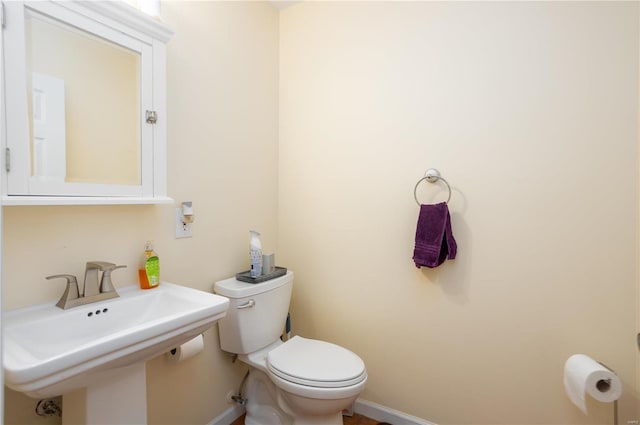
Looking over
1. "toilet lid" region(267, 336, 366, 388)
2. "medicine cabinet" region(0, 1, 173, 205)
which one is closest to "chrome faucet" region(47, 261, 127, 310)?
"medicine cabinet" region(0, 1, 173, 205)

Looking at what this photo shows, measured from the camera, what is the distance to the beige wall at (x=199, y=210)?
1141mm

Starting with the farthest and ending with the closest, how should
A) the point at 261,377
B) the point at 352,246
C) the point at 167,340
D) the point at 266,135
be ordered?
the point at 266,135, the point at 352,246, the point at 261,377, the point at 167,340

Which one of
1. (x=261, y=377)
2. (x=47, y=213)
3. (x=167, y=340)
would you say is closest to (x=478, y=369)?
(x=261, y=377)

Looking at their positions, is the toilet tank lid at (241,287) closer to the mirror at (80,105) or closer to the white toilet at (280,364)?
the white toilet at (280,364)

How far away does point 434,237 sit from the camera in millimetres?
1569

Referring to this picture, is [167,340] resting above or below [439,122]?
below

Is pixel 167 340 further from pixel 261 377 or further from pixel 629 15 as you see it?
pixel 629 15

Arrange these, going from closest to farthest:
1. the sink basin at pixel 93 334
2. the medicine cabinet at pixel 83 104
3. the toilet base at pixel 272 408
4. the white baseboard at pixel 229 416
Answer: the sink basin at pixel 93 334 < the medicine cabinet at pixel 83 104 < the toilet base at pixel 272 408 < the white baseboard at pixel 229 416

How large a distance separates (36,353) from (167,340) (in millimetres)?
337

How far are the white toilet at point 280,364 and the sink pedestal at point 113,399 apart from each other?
515mm

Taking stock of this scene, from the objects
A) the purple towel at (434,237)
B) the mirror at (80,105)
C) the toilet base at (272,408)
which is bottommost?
the toilet base at (272,408)

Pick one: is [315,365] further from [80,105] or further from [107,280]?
[80,105]

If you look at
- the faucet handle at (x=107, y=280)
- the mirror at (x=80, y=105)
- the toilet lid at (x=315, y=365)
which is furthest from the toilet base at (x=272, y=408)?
the mirror at (x=80, y=105)

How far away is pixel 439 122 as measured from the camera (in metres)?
1.64
